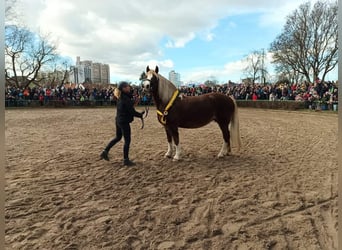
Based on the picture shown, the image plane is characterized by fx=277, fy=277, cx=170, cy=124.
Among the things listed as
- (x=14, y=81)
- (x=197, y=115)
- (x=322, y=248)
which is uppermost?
(x=14, y=81)

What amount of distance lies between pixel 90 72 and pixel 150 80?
47.1 meters

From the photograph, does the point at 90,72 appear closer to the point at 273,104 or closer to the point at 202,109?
the point at 273,104

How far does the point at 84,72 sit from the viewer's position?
4934 cm

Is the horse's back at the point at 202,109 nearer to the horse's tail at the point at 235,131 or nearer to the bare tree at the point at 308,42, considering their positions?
the horse's tail at the point at 235,131

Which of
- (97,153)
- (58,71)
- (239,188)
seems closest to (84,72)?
(58,71)

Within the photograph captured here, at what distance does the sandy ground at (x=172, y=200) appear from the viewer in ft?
9.42

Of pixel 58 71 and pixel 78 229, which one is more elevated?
pixel 58 71

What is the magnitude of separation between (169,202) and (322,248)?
184 cm

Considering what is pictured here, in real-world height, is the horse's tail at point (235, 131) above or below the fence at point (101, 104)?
below

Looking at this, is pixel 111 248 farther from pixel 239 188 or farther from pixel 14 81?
pixel 14 81

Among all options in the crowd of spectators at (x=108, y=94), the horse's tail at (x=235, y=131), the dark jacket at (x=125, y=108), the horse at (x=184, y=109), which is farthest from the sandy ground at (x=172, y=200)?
the crowd of spectators at (x=108, y=94)

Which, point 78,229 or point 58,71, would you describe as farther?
point 58,71

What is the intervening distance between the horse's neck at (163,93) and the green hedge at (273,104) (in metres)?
16.7

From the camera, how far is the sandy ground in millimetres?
2871
